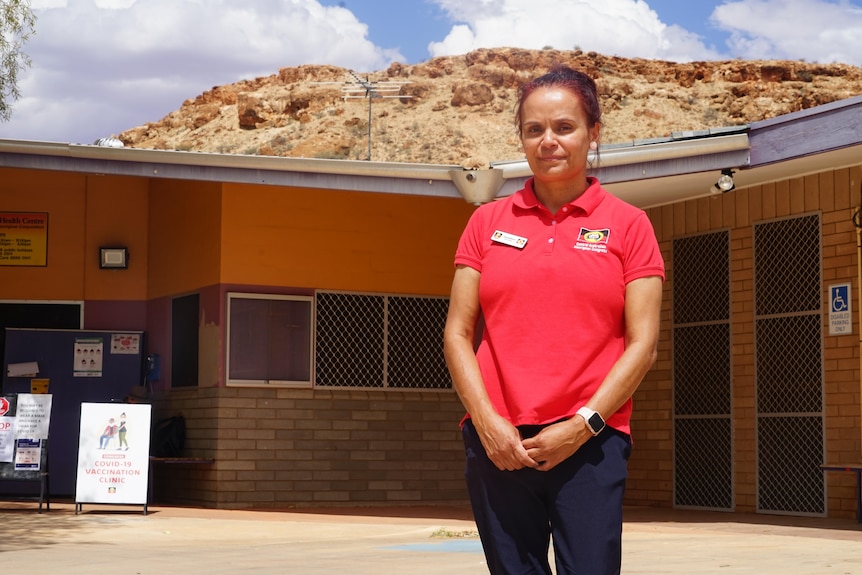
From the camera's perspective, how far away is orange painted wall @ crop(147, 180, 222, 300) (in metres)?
13.9

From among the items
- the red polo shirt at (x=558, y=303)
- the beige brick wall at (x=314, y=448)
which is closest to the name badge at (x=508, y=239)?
the red polo shirt at (x=558, y=303)

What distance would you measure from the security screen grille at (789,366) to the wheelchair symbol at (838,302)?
9.3 inches

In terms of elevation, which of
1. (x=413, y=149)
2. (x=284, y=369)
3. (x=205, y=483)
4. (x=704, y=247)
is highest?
(x=413, y=149)

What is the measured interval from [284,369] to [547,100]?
36.9ft

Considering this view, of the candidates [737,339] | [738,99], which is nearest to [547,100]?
[737,339]

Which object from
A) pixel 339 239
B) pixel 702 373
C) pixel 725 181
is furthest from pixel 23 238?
pixel 725 181

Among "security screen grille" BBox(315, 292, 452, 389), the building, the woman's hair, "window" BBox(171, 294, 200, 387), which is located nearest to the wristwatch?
the woman's hair

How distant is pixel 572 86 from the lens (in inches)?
118

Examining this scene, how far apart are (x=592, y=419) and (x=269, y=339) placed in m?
11.5

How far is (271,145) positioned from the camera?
194 feet

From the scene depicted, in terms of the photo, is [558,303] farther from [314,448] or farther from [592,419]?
[314,448]

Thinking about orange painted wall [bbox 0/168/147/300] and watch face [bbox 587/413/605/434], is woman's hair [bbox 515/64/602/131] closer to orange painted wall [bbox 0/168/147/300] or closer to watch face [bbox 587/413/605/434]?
watch face [bbox 587/413/605/434]

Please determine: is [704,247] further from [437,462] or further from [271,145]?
[271,145]

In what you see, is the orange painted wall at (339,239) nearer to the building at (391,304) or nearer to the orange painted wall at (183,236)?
the building at (391,304)
